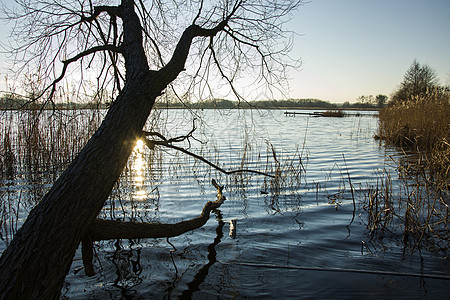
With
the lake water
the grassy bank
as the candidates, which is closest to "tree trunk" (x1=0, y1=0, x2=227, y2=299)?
the lake water

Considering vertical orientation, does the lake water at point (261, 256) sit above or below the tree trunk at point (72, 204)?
below

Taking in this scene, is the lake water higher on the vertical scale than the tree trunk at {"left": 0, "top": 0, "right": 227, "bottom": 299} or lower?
lower

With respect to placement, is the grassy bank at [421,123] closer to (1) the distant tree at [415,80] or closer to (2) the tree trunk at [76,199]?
(2) the tree trunk at [76,199]

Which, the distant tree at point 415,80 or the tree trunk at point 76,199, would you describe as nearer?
the tree trunk at point 76,199

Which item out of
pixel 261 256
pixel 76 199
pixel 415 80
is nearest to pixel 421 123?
pixel 261 256

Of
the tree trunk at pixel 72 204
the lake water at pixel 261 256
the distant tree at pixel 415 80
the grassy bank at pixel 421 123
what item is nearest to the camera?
the tree trunk at pixel 72 204

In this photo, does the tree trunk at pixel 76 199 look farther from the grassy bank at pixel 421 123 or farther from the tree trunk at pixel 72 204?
the grassy bank at pixel 421 123

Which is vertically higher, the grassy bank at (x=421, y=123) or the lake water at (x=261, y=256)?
the grassy bank at (x=421, y=123)

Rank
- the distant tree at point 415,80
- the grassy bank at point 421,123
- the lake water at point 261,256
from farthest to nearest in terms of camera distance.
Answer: the distant tree at point 415,80 → the grassy bank at point 421,123 → the lake water at point 261,256

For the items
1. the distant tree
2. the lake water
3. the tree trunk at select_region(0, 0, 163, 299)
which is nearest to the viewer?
the tree trunk at select_region(0, 0, 163, 299)

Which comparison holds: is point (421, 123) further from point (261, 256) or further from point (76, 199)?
point (76, 199)

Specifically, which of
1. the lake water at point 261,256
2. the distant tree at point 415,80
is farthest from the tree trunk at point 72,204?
the distant tree at point 415,80

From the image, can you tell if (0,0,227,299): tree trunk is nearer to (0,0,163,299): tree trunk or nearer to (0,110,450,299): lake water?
(0,0,163,299): tree trunk

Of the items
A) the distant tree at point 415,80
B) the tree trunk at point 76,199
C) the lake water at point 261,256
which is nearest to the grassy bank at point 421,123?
the lake water at point 261,256
